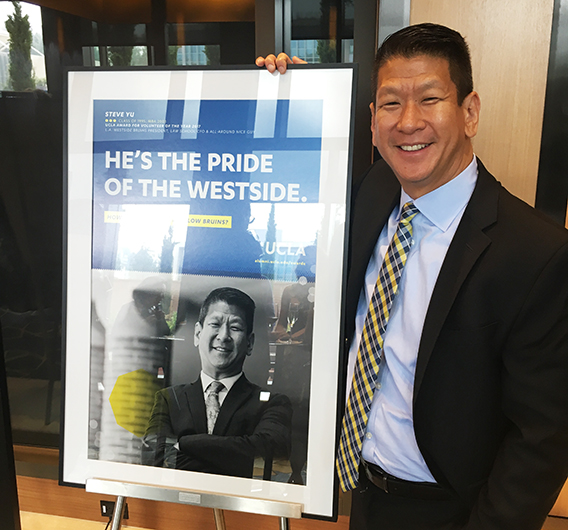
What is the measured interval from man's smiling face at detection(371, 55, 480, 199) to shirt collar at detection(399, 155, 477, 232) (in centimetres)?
2

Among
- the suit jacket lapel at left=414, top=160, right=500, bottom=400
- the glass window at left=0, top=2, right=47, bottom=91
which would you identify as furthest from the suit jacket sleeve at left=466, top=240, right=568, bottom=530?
the glass window at left=0, top=2, right=47, bottom=91

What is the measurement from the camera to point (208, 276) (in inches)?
51.4

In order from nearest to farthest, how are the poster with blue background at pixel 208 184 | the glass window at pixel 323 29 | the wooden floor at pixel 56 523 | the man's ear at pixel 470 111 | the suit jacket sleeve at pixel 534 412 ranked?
the suit jacket sleeve at pixel 534 412
the man's ear at pixel 470 111
the poster with blue background at pixel 208 184
the glass window at pixel 323 29
the wooden floor at pixel 56 523

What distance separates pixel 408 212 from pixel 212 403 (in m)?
0.75

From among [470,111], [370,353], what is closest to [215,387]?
[370,353]

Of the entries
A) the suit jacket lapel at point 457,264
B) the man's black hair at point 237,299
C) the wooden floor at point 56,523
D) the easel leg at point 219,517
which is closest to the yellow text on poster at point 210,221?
the man's black hair at point 237,299

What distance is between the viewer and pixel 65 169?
1.36 meters

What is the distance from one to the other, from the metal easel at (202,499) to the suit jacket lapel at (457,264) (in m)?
0.50

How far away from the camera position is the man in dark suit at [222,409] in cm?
130

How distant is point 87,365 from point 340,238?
0.83 metres

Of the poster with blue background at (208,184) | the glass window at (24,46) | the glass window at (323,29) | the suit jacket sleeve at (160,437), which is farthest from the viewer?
the glass window at (24,46)

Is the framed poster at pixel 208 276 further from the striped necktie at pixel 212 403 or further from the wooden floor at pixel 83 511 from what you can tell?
the wooden floor at pixel 83 511

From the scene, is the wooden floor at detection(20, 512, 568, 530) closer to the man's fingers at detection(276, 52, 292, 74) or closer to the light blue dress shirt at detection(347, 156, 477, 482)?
the light blue dress shirt at detection(347, 156, 477, 482)

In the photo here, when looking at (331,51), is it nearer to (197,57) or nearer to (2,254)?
(197,57)
